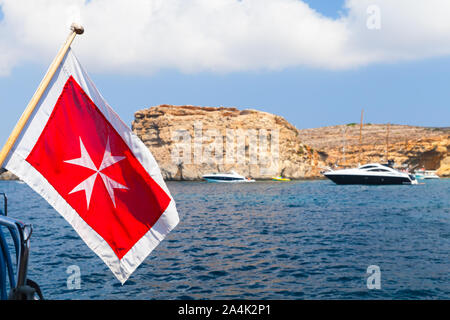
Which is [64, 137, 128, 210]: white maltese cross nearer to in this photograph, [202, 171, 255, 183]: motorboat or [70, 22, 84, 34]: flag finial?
[70, 22, 84, 34]: flag finial

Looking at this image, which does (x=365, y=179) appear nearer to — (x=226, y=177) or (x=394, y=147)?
(x=226, y=177)

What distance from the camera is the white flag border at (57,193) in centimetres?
439

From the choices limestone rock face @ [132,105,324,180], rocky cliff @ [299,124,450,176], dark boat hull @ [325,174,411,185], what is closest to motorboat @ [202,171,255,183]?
limestone rock face @ [132,105,324,180]

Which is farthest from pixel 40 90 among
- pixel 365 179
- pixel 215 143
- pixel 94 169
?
pixel 215 143

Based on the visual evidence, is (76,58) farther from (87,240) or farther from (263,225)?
(263,225)

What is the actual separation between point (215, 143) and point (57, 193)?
79.9 metres

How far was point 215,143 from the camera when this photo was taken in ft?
277

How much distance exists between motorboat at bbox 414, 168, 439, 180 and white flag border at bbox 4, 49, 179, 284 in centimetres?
9554

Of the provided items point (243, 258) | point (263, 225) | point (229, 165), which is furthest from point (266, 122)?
point (243, 258)

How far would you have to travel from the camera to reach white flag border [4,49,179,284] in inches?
173

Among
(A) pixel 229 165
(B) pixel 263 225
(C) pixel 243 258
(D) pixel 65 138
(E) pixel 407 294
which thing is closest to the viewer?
(D) pixel 65 138

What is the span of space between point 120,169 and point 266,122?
8247 cm
